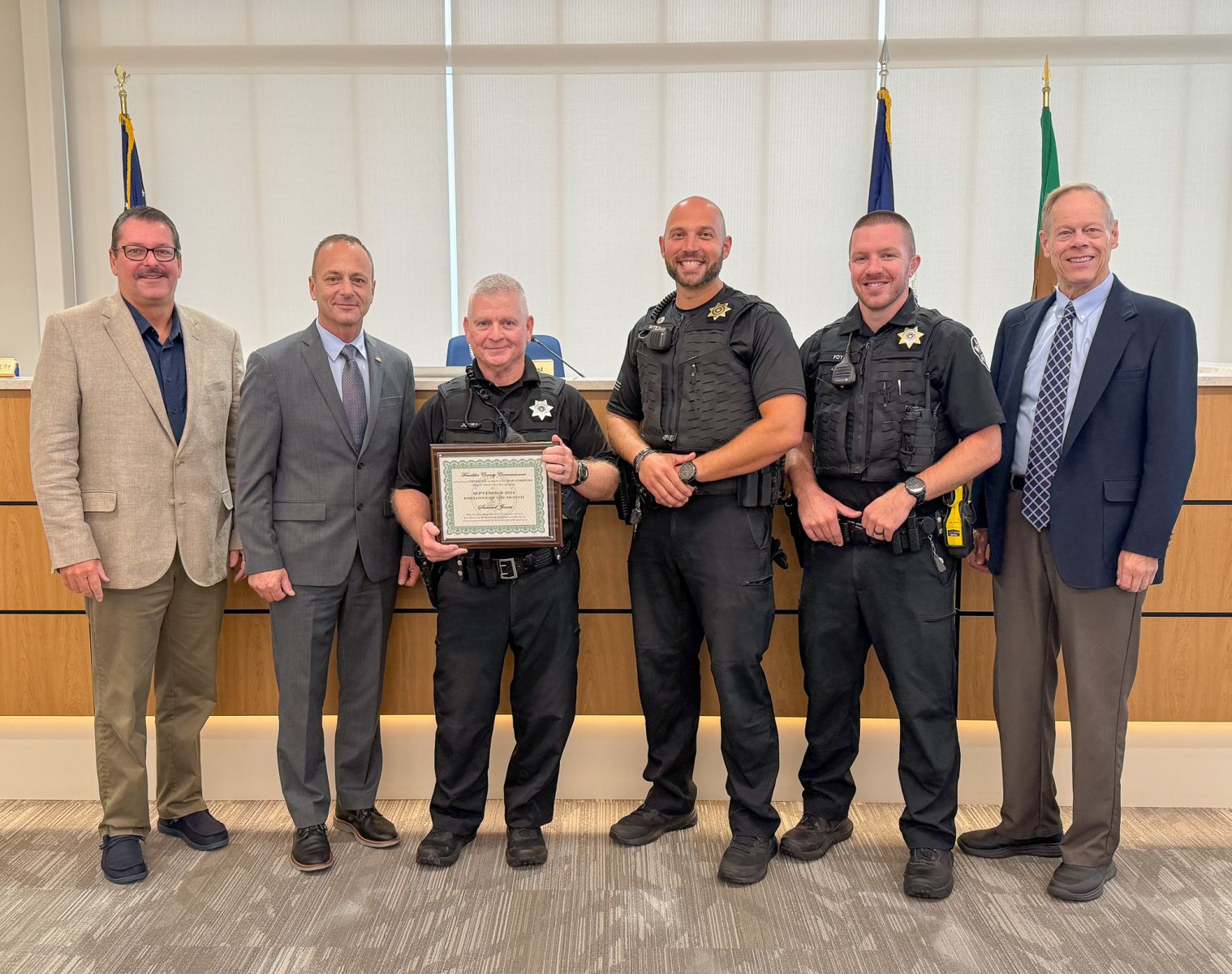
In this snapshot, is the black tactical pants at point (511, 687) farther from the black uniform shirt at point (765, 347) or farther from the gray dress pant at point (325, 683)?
the black uniform shirt at point (765, 347)

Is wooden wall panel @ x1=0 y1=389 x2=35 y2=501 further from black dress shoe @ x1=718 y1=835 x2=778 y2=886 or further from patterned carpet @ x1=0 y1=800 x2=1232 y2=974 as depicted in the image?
black dress shoe @ x1=718 y1=835 x2=778 y2=886

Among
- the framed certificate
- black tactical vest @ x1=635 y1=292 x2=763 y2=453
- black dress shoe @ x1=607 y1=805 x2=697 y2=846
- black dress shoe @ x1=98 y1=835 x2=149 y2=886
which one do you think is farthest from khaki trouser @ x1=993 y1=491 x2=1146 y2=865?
black dress shoe @ x1=98 y1=835 x2=149 y2=886

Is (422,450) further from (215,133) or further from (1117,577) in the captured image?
(215,133)

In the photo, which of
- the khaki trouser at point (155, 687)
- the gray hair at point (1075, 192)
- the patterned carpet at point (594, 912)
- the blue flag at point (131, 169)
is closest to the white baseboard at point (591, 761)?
the patterned carpet at point (594, 912)

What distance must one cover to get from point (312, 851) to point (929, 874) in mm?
1811

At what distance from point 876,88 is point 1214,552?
4555 millimetres

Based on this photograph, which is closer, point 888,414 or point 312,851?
point 888,414

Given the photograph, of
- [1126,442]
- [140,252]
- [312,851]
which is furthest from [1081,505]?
[140,252]

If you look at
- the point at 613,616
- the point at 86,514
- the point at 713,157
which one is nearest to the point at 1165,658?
the point at 613,616

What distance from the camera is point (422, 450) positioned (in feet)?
8.04

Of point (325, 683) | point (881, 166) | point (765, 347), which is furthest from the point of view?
point (881, 166)

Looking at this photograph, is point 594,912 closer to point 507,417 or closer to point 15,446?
point 507,417

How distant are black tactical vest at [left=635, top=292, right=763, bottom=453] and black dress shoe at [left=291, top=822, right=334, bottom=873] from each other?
158 cm

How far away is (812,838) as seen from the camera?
8.39 ft
